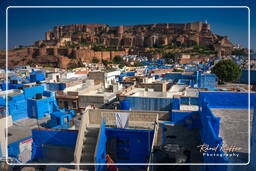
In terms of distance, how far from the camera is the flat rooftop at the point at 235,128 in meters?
2.85

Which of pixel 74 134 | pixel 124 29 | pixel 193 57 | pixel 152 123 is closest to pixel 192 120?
pixel 152 123

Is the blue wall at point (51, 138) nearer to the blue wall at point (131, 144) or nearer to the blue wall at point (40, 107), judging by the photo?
the blue wall at point (131, 144)

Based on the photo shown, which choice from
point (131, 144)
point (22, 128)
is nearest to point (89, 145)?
point (131, 144)

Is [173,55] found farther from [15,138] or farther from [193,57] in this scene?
[15,138]

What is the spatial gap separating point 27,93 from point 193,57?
3433 centimetres

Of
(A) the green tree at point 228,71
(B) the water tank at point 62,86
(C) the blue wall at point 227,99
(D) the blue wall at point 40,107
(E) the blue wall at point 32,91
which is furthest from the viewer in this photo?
(A) the green tree at point 228,71

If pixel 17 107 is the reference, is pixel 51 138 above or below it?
above

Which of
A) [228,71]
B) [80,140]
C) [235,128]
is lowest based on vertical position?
[80,140]

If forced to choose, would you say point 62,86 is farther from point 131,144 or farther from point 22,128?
point 131,144

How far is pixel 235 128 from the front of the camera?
326 centimetres

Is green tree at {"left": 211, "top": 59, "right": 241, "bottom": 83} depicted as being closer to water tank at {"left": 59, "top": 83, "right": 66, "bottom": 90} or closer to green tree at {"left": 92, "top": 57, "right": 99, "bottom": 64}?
water tank at {"left": 59, "top": 83, "right": 66, "bottom": 90}

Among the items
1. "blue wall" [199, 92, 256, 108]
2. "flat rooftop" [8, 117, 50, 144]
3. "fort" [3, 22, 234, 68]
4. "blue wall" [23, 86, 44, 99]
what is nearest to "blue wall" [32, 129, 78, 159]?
"blue wall" [199, 92, 256, 108]

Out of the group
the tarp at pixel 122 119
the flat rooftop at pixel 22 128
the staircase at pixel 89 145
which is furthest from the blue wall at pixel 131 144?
the flat rooftop at pixel 22 128

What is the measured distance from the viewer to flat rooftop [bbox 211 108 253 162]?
2854 mm
